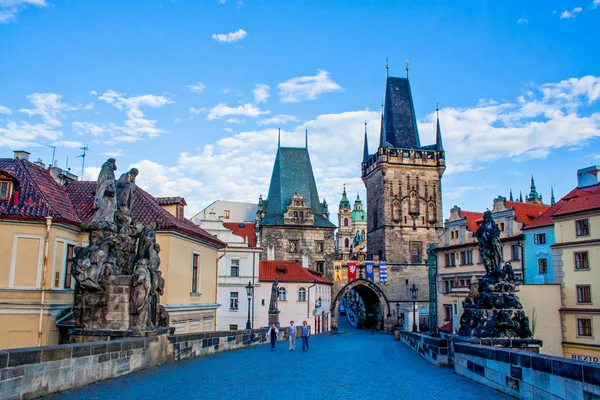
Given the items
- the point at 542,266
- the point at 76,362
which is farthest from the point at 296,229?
the point at 76,362

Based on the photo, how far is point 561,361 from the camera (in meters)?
Result: 7.17

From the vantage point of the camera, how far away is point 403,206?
65.0m

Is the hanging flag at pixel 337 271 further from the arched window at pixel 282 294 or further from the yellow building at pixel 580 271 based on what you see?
the yellow building at pixel 580 271

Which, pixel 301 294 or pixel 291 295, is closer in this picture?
pixel 291 295

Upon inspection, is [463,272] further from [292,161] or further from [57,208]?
[57,208]

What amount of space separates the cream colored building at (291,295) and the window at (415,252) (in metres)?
15.7

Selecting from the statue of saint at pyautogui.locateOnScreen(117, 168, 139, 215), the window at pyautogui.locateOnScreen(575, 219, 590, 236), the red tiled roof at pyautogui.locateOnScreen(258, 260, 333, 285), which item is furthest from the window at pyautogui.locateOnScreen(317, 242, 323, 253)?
the statue of saint at pyautogui.locateOnScreen(117, 168, 139, 215)

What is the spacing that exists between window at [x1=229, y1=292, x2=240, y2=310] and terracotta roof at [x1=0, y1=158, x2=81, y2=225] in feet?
76.8


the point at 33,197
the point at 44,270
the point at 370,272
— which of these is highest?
the point at 33,197

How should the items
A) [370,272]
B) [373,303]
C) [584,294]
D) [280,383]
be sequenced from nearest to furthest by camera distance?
[280,383], [584,294], [370,272], [373,303]

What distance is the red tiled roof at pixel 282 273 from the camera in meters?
49.1

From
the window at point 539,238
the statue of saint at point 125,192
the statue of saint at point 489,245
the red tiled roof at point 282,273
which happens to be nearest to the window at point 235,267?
the red tiled roof at point 282,273

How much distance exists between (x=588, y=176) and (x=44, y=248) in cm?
3338

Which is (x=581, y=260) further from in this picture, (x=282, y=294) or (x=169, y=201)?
(x=282, y=294)
